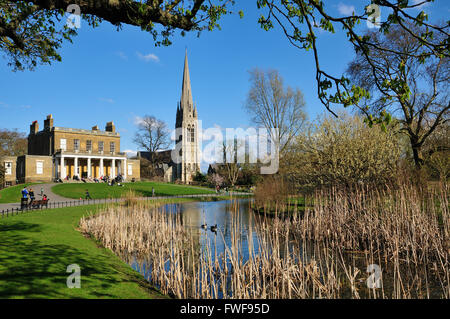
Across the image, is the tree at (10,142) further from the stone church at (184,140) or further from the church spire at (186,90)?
the church spire at (186,90)

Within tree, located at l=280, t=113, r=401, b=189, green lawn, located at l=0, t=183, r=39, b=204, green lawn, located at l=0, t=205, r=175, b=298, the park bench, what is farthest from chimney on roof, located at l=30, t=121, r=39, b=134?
tree, located at l=280, t=113, r=401, b=189

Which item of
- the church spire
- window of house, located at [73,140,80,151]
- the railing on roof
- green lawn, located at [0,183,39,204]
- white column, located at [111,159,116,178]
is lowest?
green lawn, located at [0,183,39,204]

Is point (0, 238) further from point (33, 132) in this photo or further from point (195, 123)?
point (195, 123)

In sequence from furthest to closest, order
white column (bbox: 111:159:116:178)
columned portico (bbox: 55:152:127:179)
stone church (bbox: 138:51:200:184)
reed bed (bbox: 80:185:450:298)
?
stone church (bbox: 138:51:200:184)
white column (bbox: 111:159:116:178)
columned portico (bbox: 55:152:127:179)
reed bed (bbox: 80:185:450:298)

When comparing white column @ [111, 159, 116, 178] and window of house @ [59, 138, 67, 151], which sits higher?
window of house @ [59, 138, 67, 151]

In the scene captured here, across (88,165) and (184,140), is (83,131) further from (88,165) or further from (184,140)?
(184,140)

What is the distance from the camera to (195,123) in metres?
86.5

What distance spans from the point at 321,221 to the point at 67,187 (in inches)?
1355

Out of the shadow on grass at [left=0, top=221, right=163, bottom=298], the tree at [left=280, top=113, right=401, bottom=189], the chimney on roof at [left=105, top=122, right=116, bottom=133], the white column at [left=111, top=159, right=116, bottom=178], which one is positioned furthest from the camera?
the chimney on roof at [left=105, top=122, right=116, bottom=133]

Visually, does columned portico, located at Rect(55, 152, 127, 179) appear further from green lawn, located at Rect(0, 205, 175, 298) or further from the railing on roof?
green lawn, located at Rect(0, 205, 175, 298)

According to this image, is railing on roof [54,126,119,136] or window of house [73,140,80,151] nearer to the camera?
railing on roof [54,126,119,136]

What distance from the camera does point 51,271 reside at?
6.61m

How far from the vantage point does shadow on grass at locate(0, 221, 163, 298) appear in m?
5.48
